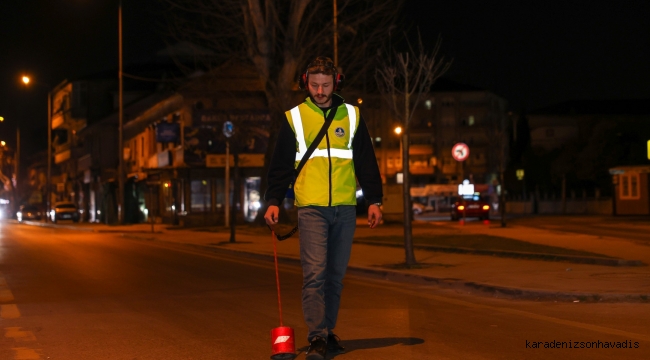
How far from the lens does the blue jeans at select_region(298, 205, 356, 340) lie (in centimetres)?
688

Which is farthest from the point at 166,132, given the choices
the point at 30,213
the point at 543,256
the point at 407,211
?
the point at 30,213

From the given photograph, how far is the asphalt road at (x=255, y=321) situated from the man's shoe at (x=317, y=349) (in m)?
0.46

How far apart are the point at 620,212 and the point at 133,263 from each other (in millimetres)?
34236

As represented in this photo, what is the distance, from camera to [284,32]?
32.5 m

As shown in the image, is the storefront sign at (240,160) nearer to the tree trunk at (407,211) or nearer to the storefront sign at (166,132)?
the storefront sign at (166,132)

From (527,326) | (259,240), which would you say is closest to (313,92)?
(527,326)

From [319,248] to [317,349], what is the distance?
2.54ft

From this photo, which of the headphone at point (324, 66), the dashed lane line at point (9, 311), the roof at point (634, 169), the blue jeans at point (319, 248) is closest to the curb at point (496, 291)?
the blue jeans at point (319, 248)

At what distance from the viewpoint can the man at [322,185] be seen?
688 cm

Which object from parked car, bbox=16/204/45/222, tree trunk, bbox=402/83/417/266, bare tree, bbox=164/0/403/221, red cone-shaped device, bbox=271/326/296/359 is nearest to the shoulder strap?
red cone-shaped device, bbox=271/326/296/359

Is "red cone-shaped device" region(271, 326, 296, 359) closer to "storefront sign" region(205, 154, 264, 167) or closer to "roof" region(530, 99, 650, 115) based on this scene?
"storefront sign" region(205, 154, 264, 167)

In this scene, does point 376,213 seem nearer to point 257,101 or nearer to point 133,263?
point 133,263

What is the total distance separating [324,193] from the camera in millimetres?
6863

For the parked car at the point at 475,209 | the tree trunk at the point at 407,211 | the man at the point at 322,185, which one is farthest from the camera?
the parked car at the point at 475,209
